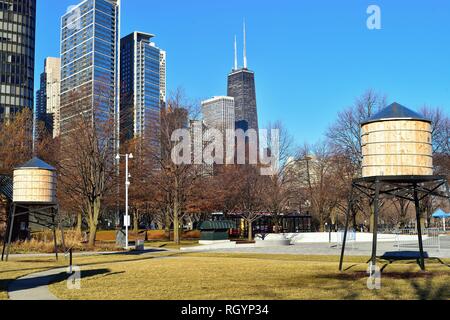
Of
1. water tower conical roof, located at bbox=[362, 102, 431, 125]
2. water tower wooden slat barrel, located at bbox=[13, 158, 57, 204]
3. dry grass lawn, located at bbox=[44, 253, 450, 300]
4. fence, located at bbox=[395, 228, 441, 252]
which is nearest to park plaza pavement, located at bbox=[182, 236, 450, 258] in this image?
fence, located at bbox=[395, 228, 441, 252]

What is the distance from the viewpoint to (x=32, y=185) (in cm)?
2830

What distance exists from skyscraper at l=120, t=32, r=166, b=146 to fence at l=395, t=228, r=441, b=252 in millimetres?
24075

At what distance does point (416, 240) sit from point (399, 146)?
3184 centimetres

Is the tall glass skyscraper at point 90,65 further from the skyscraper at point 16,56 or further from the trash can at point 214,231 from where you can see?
the trash can at point 214,231

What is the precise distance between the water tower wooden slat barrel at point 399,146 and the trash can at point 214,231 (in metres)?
31.7

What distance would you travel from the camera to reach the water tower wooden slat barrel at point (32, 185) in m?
28.2

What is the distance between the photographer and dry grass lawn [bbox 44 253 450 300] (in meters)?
12.6

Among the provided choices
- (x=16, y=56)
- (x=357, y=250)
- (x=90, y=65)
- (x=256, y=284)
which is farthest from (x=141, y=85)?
(x=256, y=284)

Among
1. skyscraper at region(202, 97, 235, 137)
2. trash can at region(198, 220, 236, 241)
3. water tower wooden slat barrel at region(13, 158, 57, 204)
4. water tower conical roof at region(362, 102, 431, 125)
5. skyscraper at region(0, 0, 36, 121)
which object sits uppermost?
skyscraper at region(0, 0, 36, 121)

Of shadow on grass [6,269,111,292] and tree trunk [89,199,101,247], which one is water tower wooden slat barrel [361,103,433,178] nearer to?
shadow on grass [6,269,111,292]

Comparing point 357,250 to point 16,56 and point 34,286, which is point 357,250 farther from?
point 16,56

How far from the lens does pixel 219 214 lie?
70500 mm

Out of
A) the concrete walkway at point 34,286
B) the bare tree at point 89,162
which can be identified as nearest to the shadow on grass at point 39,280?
the concrete walkway at point 34,286
